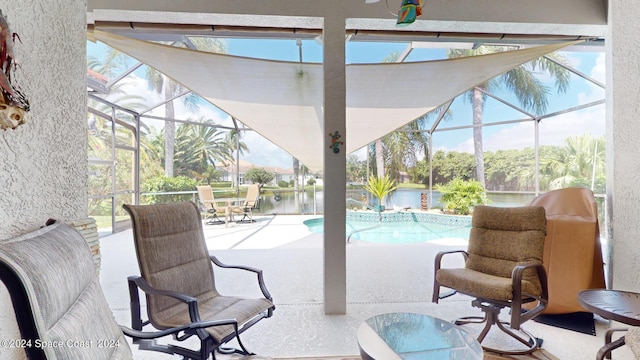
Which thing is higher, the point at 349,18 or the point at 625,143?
the point at 349,18

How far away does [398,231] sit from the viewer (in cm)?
793

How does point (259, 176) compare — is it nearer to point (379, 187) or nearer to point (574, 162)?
Result: point (379, 187)

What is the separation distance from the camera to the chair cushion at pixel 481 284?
221 cm

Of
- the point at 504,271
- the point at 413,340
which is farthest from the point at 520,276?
the point at 413,340

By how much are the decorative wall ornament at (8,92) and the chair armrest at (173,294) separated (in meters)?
1.13

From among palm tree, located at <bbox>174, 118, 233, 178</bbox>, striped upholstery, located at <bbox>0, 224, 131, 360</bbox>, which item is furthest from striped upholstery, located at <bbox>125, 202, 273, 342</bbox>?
palm tree, located at <bbox>174, 118, 233, 178</bbox>

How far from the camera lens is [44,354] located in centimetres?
80

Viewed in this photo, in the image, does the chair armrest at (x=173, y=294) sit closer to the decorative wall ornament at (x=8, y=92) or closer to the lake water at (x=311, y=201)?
the decorative wall ornament at (x=8, y=92)

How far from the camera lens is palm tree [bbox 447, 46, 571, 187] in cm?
870

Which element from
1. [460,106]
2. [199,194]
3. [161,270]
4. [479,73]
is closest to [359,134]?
[479,73]

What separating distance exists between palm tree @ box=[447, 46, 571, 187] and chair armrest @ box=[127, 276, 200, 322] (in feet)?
28.6

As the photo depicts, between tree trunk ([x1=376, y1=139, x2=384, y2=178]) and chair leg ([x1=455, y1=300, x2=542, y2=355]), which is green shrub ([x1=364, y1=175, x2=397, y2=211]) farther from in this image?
chair leg ([x1=455, y1=300, x2=542, y2=355])

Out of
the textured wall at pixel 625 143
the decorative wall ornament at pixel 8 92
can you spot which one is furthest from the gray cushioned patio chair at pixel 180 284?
the textured wall at pixel 625 143

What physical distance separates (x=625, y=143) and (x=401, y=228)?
5.92 meters
